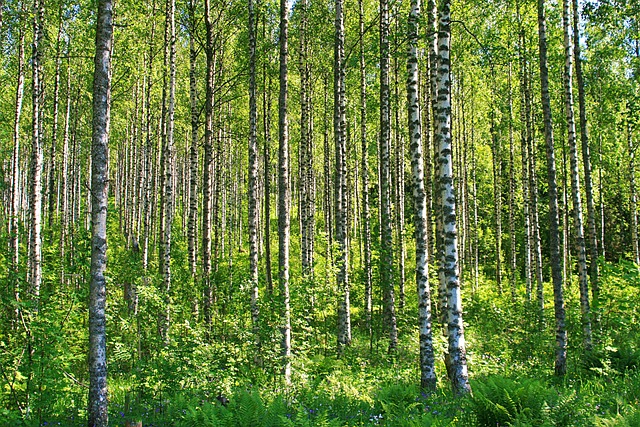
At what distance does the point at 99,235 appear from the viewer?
6652 millimetres

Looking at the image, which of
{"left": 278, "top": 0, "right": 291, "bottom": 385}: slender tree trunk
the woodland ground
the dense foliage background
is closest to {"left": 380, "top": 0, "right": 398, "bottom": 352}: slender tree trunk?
the dense foliage background

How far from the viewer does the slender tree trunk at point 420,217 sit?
877 centimetres

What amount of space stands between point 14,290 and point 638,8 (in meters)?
14.0

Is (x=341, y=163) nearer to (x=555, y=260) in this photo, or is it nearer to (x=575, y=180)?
(x=575, y=180)

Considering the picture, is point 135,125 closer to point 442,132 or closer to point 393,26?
point 393,26

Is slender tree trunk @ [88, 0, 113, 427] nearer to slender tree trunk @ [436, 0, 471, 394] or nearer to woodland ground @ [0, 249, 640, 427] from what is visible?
woodland ground @ [0, 249, 640, 427]

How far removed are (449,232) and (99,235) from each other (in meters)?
5.44

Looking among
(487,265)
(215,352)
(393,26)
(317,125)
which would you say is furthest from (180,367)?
(487,265)

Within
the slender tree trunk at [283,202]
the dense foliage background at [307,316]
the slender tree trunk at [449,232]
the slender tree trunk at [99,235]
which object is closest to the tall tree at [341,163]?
the dense foliage background at [307,316]

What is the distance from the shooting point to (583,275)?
36.5ft

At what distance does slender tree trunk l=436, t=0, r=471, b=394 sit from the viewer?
7789mm

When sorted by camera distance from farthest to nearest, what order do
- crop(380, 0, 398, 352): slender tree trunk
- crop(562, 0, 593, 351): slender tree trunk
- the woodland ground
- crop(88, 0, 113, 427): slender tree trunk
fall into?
crop(380, 0, 398, 352): slender tree trunk, crop(562, 0, 593, 351): slender tree trunk, crop(88, 0, 113, 427): slender tree trunk, the woodland ground

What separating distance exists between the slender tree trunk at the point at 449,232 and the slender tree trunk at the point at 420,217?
2.30ft

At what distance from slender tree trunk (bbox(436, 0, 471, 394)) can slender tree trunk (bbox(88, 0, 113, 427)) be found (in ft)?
17.5
